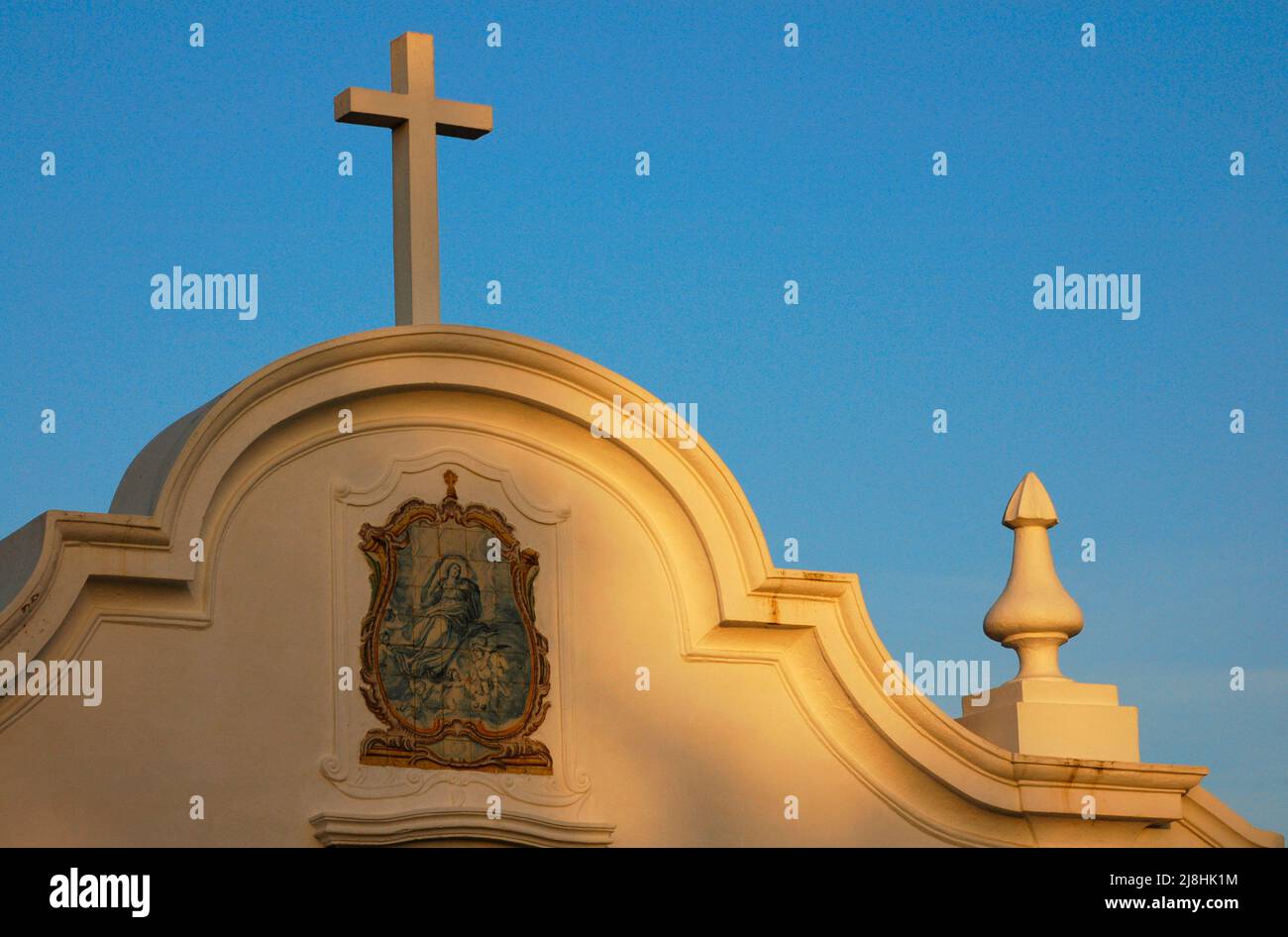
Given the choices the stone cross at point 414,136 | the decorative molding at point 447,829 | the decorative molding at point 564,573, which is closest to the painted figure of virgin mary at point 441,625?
the decorative molding at point 564,573

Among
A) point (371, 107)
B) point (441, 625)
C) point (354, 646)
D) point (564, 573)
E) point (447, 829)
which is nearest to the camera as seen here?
point (447, 829)

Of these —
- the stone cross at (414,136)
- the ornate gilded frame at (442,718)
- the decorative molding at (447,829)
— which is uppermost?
the stone cross at (414,136)

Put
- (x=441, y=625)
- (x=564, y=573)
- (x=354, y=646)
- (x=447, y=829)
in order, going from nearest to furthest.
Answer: (x=447, y=829), (x=354, y=646), (x=441, y=625), (x=564, y=573)

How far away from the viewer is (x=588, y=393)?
45.4ft

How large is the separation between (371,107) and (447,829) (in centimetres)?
434

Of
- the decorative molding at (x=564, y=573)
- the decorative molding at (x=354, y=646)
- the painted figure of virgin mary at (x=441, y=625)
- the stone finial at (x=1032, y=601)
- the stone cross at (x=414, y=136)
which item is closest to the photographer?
the decorative molding at (x=564, y=573)

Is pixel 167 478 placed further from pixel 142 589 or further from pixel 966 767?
pixel 966 767

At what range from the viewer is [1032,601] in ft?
49.3

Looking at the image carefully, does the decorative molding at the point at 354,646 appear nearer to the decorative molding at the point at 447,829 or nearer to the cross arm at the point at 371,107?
the decorative molding at the point at 447,829

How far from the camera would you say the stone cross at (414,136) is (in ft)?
46.7

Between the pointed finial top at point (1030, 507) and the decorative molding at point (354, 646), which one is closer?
the decorative molding at point (354, 646)

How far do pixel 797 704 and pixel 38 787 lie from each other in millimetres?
4454

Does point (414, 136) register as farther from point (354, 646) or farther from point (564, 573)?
point (354, 646)

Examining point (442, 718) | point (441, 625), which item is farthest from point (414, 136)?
point (442, 718)
